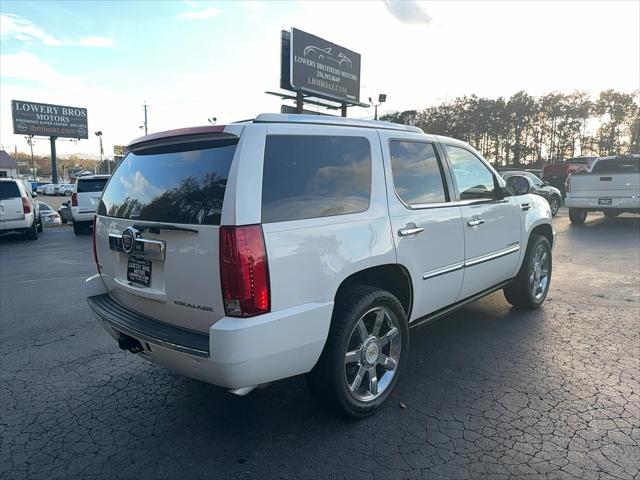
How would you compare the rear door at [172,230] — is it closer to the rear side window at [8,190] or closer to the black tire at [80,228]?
the rear side window at [8,190]

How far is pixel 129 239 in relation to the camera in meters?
2.90

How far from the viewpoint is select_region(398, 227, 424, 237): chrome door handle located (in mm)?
3232

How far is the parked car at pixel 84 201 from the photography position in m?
13.3

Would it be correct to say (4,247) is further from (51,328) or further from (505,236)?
(505,236)

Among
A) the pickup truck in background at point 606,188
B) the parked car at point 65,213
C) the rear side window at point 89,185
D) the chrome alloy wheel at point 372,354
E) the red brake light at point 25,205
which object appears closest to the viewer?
the chrome alloy wheel at point 372,354

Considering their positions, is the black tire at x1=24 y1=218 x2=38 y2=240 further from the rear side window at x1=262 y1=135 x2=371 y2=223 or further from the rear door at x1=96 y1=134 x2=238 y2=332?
the rear side window at x1=262 y1=135 x2=371 y2=223

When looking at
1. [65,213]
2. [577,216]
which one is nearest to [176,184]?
[577,216]

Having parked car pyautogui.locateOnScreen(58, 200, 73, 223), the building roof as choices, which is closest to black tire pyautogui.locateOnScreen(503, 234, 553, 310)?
parked car pyautogui.locateOnScreen(58, 200, 73, 223)

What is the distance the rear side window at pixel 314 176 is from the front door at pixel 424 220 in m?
0.30

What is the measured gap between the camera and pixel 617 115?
51.2m

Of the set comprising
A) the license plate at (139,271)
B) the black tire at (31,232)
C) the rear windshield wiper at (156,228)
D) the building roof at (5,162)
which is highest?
the building roof at (5,162)

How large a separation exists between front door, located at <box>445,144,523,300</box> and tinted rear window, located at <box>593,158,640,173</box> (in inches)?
387

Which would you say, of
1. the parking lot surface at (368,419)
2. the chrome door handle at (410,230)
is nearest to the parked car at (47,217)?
the parking lot surface at (368,419)

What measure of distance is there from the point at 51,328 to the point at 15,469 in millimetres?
2685
